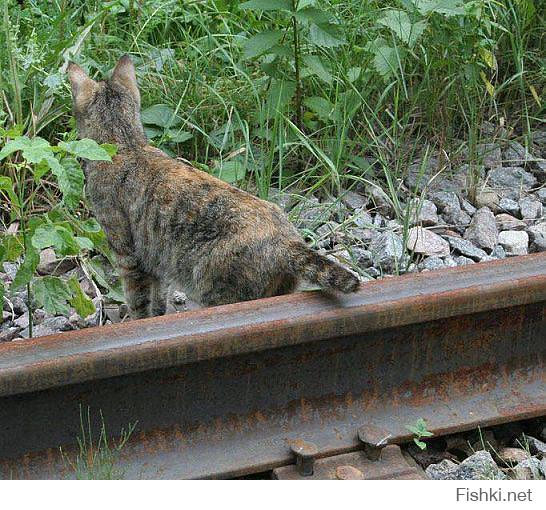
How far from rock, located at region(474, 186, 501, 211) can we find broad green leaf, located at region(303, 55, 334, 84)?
3.22 feet

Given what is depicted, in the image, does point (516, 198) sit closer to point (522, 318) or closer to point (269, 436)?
point (522, 318)

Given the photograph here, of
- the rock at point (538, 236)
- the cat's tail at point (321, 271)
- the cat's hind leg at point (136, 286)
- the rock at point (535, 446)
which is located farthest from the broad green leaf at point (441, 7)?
the rock at point (535, 446)

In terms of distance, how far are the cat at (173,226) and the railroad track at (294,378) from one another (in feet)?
0.91

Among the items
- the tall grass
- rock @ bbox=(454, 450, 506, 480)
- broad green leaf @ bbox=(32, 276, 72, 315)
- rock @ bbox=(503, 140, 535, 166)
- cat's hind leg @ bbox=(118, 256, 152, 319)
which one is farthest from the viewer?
rock @ bbox=(503, 140, 535, 166)

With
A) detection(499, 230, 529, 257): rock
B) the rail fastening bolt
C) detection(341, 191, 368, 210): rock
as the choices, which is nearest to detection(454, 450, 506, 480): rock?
the rail fastening bolt

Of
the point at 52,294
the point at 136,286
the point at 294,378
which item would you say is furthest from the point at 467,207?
the point at 52,294

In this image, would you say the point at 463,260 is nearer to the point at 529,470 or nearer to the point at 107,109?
the point at 529,470

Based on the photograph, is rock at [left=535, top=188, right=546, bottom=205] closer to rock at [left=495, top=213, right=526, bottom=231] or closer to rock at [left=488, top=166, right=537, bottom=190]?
rock at [left=488, top=166, right=537, bottom=190]

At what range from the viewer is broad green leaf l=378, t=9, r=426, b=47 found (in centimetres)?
583

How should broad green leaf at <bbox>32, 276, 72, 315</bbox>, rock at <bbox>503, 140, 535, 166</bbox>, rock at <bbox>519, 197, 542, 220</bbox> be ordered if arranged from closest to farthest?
Result: broad green leaf at <bbox>32, 276, 72, 315</bbox> < rock at <bbox>519, 197, 542, 220</bbox> < rock at <bbox>503, 140, 535, 166</bbox>

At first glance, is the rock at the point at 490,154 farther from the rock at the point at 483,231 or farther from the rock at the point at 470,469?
the rock at the point at 470,469

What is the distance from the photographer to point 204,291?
4527mm

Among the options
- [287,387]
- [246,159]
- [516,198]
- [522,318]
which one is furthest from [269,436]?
[516,198]

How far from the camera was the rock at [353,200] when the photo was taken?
5664mm
